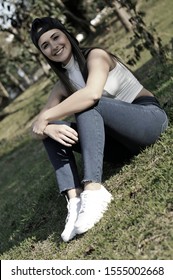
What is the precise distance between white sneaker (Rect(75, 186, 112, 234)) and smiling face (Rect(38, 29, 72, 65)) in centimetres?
139

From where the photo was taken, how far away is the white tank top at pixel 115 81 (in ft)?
16.9

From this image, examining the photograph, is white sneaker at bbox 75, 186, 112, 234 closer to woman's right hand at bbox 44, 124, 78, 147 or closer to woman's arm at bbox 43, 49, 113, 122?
woman's right hand at bbox 44, 124, 78, 147

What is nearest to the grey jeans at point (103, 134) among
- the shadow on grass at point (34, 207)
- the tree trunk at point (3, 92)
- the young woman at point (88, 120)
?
the young woman at point (88, 120)

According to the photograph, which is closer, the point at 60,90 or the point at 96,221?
the point at 96,221

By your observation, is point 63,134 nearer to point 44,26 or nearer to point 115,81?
point 115,81

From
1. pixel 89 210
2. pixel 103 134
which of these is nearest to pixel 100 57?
pixel 103 134

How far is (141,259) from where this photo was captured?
12.6 feet

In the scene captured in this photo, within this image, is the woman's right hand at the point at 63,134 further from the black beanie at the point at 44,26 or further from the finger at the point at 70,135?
the black beanie at the point at 44,26

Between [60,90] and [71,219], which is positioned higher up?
[60,90]

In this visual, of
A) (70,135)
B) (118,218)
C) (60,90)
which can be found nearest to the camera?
(118,218)

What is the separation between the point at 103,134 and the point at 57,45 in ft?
3.46

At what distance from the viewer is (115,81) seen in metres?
5.18

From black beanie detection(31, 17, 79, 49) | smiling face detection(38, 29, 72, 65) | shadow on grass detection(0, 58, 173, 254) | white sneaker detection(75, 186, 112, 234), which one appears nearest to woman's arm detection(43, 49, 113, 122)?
smiling face detection(38, 29, 72, 65)
